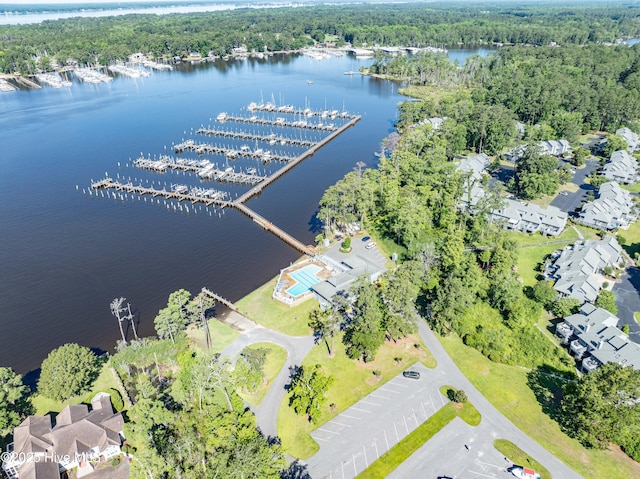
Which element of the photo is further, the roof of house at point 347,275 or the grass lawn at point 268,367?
the roof of house at point 347,275

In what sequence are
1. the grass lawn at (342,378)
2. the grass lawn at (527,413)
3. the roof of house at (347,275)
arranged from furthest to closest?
the roof of house at (347,275) → the grass lawn at (342,378) → the grass lawn at (527,413)

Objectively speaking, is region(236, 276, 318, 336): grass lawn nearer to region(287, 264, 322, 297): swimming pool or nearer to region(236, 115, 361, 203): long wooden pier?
region(287, 264, 322, 297): swimming pool

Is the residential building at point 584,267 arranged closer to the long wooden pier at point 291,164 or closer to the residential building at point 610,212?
the residential building at point 610,212

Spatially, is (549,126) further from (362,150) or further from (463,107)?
(362,150)

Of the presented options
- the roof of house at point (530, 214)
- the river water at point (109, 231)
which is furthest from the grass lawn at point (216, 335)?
the roof of house at point (530, 214)

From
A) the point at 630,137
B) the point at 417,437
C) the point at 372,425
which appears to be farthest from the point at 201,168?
the point at 630,137
